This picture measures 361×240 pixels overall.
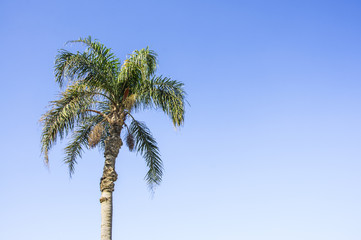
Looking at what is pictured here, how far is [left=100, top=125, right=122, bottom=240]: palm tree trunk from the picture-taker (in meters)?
10.7

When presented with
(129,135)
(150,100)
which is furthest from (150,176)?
(150,100)

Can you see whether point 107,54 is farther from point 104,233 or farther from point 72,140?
point 104,233

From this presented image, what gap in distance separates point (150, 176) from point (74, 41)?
18.7 ft

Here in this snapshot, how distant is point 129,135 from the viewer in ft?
43.7

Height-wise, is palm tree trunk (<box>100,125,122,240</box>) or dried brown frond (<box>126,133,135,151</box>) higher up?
dried brown frond (<box>126,133,135,151</box>)

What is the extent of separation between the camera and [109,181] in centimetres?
1129

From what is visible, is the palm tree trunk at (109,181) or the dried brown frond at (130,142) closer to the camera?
the palm tree trunk at (109,181)

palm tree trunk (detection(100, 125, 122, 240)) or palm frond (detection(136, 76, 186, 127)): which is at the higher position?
palm frond (detection(136, 76, 186, 127))

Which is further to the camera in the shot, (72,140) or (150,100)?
(72,140)

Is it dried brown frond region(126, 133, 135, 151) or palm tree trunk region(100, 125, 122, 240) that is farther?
dried brown frond region(126, 133, 135, 151)

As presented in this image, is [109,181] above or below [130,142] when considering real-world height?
below

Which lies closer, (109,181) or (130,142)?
(109,181)

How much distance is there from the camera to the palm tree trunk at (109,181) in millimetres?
10695

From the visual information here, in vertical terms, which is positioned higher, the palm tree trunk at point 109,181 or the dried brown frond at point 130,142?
the dried brown frond at point 130,142
